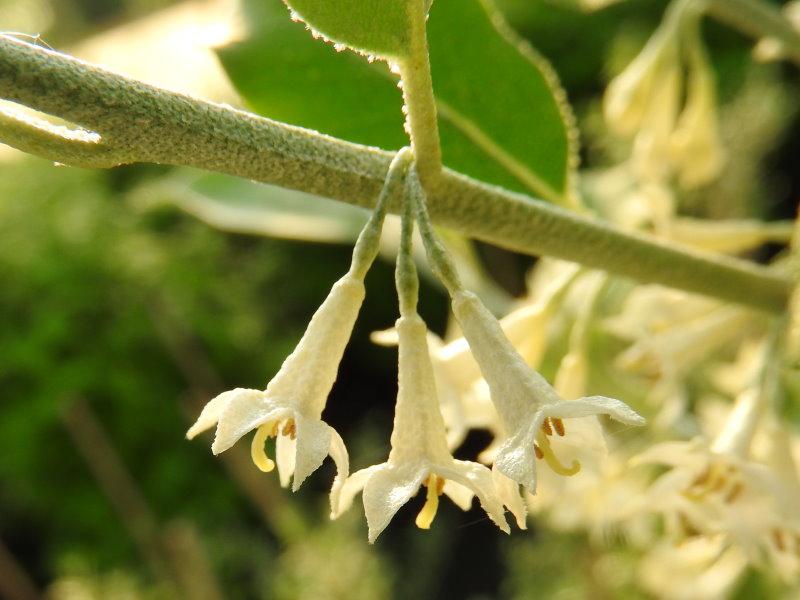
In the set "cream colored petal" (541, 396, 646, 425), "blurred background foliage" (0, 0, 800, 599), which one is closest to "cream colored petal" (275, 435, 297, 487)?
"cream colored petal" (541, 396, 646, 425)

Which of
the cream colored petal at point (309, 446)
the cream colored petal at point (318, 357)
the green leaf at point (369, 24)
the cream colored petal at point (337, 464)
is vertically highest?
the green leaf at point (369, 24)

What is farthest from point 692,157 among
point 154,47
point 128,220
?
point 154,47

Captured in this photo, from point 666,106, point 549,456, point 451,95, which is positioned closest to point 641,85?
point 666,106

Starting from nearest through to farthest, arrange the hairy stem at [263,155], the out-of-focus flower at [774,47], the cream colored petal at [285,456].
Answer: the hairy stem at [263,155]
the cream colored petal at [285,456]
the out-of-focus flower at [774,47]

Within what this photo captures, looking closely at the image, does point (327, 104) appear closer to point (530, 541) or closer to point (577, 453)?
point (577, 453)

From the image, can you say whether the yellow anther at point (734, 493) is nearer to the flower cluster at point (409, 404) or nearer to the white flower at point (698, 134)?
the flower cluster at point (409, 404)

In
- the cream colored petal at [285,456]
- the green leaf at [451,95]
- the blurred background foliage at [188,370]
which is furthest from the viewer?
the blurred background foliage at [188,370]

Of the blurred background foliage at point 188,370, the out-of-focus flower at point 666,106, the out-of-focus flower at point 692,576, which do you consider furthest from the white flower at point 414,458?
the blurred background foliage at point 188,370
